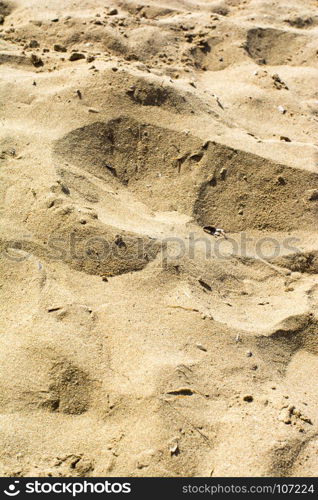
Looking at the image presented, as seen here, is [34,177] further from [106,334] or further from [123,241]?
[106,334]

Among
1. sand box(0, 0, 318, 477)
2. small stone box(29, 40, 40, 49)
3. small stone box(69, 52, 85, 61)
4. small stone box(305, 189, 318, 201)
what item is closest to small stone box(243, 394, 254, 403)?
sand box(0, 0, 318, 477)

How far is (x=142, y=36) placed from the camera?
329 centimetres

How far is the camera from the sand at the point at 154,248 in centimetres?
168

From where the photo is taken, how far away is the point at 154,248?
2.18 m

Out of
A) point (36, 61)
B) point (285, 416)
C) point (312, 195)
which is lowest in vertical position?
point (285, 416)

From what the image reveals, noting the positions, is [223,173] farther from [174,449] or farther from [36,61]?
[174,449]

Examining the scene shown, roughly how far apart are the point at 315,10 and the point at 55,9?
1680 millimetres

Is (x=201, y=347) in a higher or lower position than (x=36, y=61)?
lower

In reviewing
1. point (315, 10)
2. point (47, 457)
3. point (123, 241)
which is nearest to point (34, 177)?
point (123, 241)

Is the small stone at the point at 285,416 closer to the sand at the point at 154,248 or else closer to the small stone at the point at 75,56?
the sand at the point at 154,248

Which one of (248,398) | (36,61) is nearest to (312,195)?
(248,398)

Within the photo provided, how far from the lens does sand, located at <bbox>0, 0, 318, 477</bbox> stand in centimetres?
168

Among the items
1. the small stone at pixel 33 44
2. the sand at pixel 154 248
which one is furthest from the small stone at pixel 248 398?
the small stone at pixel 33 44

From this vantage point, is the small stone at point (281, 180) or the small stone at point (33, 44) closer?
the small stone at point (281, 180)
